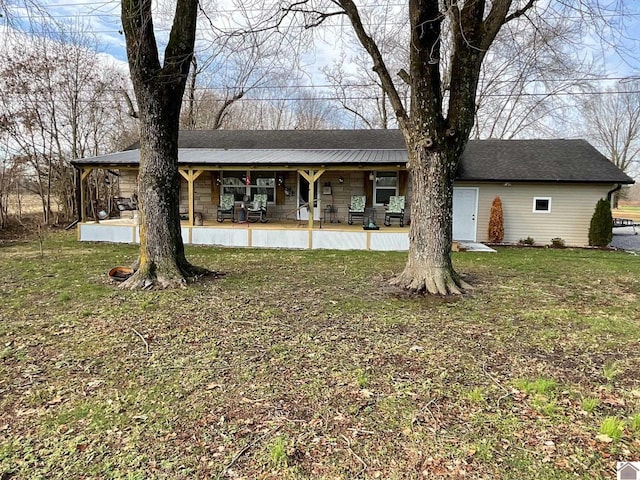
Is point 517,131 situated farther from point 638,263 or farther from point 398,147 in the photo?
point 638,263

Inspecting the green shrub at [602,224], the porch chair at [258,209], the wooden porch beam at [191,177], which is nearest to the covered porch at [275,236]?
the wooden porch beam at [191,177]

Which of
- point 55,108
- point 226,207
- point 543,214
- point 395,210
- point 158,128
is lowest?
point 543,214

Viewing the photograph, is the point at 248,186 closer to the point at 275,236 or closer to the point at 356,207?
the point at 275,236

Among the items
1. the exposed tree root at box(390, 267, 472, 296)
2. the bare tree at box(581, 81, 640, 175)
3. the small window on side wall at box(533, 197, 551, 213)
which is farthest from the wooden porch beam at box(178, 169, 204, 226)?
the bare tree at box(581, 81, 640, 175)

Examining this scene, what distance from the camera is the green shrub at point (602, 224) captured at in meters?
12.0

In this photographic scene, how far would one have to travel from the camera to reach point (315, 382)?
3301 millimetres

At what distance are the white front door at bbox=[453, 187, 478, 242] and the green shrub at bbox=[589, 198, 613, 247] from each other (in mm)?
3331

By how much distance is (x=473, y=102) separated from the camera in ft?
18.8

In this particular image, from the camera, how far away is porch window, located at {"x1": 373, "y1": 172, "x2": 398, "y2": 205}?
12.9 meters

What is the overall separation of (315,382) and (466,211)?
10855 mm

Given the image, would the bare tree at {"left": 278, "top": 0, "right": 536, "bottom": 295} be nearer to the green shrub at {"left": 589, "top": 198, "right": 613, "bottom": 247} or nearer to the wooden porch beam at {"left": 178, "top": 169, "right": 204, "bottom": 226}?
the wooden porch beam at {"left": 178, "top": 169, "right": 204, "bottom": 226}

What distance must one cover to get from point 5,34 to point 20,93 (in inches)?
444

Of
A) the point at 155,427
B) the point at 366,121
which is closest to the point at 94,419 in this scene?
the point at 155,427

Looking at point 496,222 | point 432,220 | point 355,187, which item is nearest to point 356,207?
point 355,187
